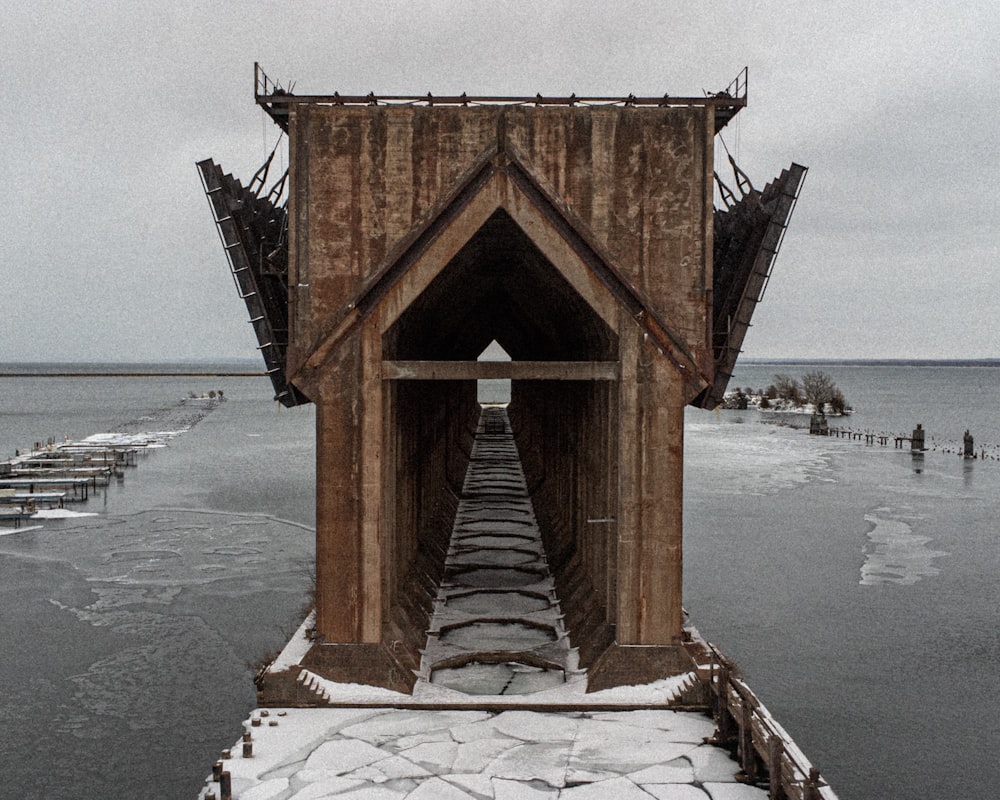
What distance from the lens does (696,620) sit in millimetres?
30766

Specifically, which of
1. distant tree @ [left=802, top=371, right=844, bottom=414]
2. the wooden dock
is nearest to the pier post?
the wooden dock

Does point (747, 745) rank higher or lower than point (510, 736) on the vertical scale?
higher

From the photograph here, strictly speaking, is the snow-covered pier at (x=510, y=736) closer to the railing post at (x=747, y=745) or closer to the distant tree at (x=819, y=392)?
the railing post at (x=747, y=745)

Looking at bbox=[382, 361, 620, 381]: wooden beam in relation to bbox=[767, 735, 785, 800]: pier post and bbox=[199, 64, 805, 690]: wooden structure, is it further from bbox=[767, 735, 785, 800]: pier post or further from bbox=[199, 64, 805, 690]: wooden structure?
bbox=[767, 735, 785, 800]: pier post

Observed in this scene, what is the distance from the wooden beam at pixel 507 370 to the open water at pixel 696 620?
34.8ft

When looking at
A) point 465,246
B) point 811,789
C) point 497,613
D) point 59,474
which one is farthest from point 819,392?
point 811,789

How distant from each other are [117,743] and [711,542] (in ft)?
95.0

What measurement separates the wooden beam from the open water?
34.8 ft

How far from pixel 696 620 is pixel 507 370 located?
17.7 metres

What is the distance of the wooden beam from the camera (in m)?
16.2

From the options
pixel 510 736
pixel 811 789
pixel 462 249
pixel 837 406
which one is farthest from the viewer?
pixel 837 406

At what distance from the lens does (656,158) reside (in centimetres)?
1627

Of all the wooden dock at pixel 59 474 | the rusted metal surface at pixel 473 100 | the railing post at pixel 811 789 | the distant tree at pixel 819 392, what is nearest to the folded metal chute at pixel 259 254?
the rusted metal surface at pixel 473 100

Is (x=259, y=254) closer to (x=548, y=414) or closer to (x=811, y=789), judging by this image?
(x=811, y=789)
